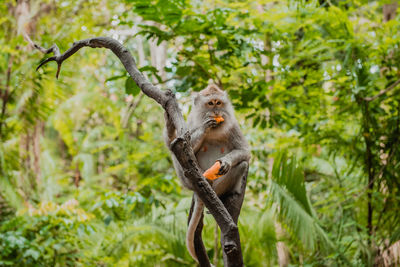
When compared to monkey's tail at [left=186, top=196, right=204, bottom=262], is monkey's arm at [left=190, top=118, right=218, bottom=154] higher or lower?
higher

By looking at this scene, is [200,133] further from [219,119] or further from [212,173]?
[212,173]

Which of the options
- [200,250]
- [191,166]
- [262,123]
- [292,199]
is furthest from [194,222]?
[292,199]

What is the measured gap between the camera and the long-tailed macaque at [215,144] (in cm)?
212

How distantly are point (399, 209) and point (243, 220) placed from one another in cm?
184

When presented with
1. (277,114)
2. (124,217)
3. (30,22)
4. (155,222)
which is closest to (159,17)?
(277,114)

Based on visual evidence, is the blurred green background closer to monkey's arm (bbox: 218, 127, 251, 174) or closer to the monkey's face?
the monkey's face

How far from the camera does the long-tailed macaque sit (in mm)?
2125

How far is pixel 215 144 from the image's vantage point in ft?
7.96

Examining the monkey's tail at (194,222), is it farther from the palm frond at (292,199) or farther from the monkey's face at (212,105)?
the palm frond at (292,199)

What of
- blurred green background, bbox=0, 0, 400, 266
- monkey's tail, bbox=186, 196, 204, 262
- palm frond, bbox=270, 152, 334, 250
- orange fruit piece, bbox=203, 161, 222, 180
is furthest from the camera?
palm frond, bbox=270, 152, 334, 250

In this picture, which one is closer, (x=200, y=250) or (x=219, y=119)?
(x=200, y=250)

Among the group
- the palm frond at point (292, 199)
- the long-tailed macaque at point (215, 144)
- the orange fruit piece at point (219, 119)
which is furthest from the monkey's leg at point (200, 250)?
the palm frond at point (292, 199)

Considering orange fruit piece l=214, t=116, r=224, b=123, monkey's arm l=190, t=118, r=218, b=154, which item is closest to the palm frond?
orange fruit piece l=214, t=116, r=224, b=123

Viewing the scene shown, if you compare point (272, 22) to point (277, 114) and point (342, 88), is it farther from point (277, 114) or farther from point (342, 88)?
point (342, 88)
